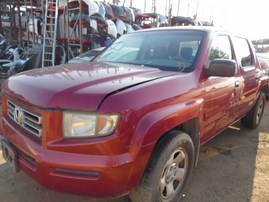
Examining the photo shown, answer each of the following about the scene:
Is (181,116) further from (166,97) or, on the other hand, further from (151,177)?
(151,177)

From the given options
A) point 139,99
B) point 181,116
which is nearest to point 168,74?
point 181,116

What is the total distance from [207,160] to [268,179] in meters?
0.79

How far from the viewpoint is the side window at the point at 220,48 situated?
10.8 feet

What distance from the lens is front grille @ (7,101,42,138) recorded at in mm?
2172

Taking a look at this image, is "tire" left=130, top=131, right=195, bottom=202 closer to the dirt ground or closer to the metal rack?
the dirt ground

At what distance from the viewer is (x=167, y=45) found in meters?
3.38

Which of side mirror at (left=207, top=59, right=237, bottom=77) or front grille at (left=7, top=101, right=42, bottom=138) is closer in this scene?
front grille at (left=7, top=101, right=42, bottom=138)

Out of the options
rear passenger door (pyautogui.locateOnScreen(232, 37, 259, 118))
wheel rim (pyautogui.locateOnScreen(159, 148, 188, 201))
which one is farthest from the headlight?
rear passenger door (pyautogui.locateOnScreen(232, 37, 259, 118))

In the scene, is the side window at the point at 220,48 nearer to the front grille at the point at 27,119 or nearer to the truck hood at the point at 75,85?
the truck hood at the point at 75,85

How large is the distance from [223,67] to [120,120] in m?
1.36

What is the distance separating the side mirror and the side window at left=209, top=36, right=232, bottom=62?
1.09ft

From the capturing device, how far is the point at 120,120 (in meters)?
2.03

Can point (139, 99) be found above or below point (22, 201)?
above

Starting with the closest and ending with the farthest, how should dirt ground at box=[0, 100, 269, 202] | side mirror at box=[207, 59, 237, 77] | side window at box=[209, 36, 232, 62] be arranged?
side mirror at box=[207, 59, 237, 77], dirt ground at box=[0, 100, 269, 202], side window at box=[209, 36, 232, 62]
